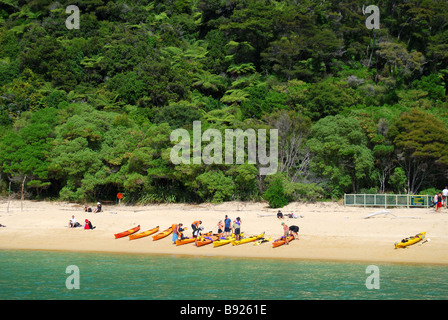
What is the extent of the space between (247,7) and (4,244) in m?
36.8

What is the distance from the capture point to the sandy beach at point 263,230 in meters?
21.7

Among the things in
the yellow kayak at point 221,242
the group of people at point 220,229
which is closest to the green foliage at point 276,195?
the group of people at point 220,229

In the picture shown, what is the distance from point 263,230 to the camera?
25047 mm

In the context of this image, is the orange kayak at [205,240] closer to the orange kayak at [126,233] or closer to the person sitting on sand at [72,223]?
the orange kayak at [126,233]

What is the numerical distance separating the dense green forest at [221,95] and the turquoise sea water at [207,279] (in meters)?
10.8

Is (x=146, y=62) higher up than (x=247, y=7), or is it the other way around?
(x=247, y=7)

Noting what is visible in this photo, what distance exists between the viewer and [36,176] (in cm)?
3453

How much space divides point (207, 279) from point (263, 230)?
7.40 m

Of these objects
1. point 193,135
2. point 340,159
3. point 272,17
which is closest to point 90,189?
point 193,135

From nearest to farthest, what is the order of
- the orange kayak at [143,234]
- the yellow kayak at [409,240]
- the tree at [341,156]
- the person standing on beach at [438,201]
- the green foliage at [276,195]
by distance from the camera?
the yellow kayak at [409,240] < the orange kayak at [143,234] < the person standing on beach at [438,201] < the green foliage at [276,195] < the tree at [341,156]

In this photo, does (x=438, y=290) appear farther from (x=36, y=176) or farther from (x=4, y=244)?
(x=36, y=176)

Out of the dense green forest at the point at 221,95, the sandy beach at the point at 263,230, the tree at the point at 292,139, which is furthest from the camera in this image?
the tree at the point at 292,139

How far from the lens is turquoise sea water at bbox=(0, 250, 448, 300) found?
16.6 metres

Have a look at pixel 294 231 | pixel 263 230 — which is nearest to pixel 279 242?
pixel 294 231
